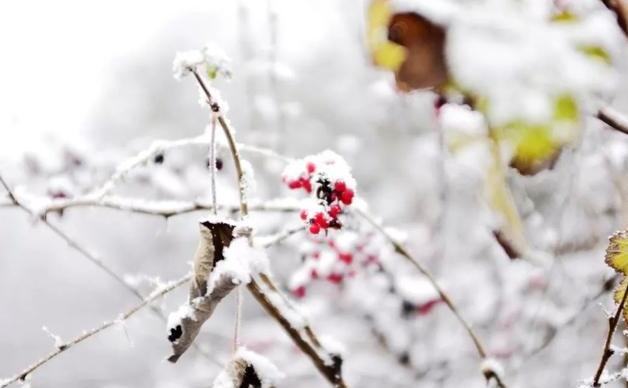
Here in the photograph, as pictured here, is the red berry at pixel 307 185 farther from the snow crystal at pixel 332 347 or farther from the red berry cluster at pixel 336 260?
the red berry cluster at pixel 336 260

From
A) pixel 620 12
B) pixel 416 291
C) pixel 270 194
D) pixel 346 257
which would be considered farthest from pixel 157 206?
pixel 270 194

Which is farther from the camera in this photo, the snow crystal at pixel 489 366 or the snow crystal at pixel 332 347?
the snow crystal at pixel 489 366

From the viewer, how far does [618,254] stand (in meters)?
0.70

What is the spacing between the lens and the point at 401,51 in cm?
45

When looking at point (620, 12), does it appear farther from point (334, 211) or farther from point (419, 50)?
point (334, 211)

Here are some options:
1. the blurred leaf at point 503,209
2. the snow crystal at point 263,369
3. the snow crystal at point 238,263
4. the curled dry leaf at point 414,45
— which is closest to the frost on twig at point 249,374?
the snow crystal at point 263,369

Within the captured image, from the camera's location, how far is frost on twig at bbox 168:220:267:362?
27.4 inches

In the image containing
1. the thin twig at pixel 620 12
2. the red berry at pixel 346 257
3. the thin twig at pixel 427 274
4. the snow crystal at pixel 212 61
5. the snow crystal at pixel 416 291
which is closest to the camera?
the thin twig at pixel 620 12

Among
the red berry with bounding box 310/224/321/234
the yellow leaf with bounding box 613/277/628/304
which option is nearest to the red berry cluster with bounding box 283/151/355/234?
the red berry with bounding box 310/224/321/234

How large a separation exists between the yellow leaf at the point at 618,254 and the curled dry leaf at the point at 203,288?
370 mm

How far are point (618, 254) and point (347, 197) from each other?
0.31 m

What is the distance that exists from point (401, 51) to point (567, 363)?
2.87 m

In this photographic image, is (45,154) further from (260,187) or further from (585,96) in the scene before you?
(585,96)

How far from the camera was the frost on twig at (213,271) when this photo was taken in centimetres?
69
